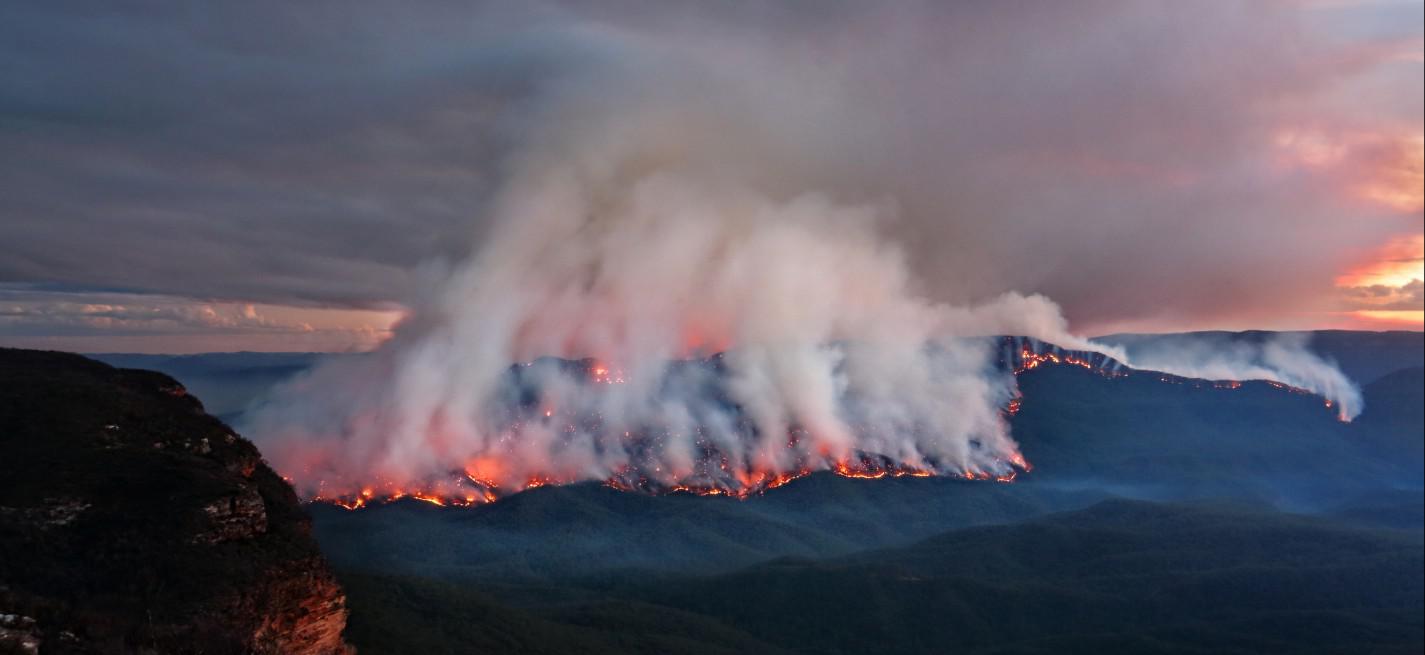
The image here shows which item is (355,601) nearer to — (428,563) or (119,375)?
(119,375)

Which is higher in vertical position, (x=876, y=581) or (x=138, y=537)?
(x=138, y=537)

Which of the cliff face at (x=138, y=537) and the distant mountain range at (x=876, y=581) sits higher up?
the cliff face at (x=138, y=537)

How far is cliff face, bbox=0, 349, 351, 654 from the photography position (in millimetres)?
38438

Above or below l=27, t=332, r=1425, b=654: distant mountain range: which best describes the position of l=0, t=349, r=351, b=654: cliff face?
above

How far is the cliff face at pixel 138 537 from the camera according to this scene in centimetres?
3844

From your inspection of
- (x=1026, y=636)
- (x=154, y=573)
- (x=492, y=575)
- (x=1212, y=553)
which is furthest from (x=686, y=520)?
(x=154, y=573)

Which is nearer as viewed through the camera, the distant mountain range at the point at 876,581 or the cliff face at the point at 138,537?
the cliff face at the point at 138,537

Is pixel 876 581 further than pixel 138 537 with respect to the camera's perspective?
Yes

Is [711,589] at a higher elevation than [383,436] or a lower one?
lower

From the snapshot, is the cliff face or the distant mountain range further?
the distant mountain range

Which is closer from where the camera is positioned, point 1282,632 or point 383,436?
point 1282,632

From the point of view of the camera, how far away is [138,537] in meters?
44.0

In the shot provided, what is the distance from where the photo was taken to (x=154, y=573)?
4278 cm

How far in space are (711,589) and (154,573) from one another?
312ft
